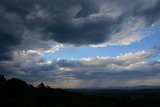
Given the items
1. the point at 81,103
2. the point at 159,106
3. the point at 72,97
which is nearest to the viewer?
the point at 159,106

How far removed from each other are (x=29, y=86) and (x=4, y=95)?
104ft

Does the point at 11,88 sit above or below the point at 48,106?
above

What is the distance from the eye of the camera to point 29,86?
195500 mm

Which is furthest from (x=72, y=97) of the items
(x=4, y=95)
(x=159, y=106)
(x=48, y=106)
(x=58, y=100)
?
(x=159, y=106)

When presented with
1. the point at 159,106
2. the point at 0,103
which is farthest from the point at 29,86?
the point at 159,106

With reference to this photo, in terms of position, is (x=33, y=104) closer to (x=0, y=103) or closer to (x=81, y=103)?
(x=0, y=103)

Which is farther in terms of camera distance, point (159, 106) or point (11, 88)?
point (11, 88)

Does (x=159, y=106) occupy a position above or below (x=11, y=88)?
below

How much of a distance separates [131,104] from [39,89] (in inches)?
2413

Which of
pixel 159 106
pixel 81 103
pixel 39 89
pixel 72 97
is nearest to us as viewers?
pixel 159 106

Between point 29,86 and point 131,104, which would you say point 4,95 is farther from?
point 131,104

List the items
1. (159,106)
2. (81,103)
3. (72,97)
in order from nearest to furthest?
(159,106) → (81,103) → (72,97)

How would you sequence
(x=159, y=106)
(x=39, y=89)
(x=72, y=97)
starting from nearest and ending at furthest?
(x=159, y=106), (x=72, y=97), (x=39, y=89)

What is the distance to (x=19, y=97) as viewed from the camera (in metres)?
165
